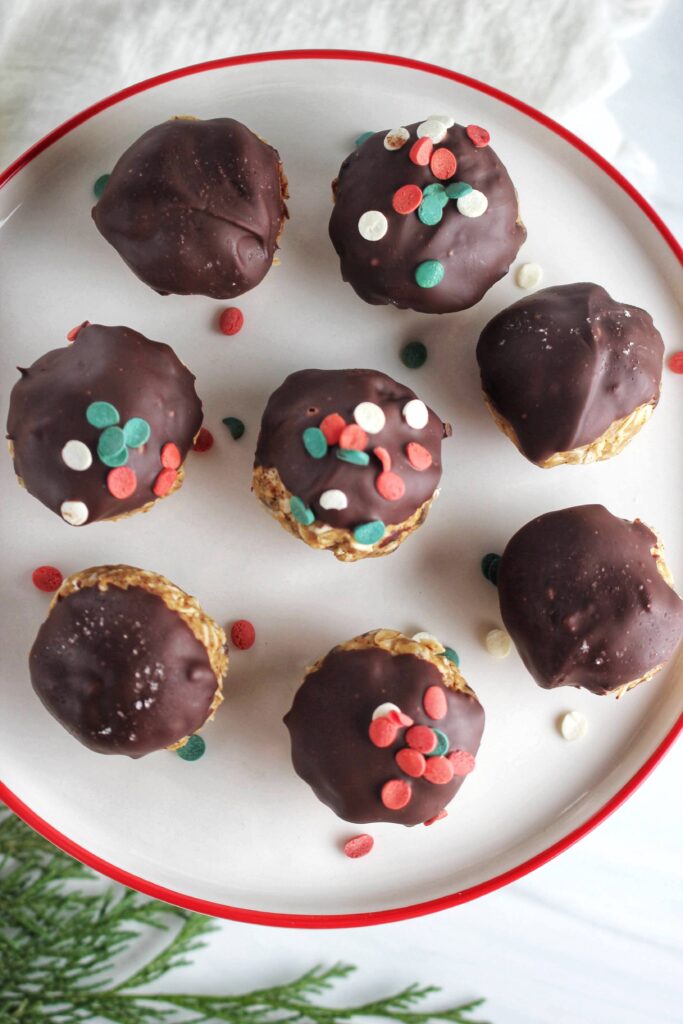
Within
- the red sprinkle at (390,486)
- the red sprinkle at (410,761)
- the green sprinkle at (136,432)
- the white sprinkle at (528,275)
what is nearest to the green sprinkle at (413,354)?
the white sprinkle at (528,275)

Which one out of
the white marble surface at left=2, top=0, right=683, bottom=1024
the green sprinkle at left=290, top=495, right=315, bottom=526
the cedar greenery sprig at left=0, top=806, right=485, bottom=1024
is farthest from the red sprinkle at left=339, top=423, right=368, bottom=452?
the cedar greenery sprig at left=0, top=806, right=485, bottom=1024

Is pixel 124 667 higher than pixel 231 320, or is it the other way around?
pixel 231 320

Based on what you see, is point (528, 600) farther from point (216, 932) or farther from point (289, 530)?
point (216, 932)

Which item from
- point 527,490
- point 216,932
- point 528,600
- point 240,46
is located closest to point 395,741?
point 528,600

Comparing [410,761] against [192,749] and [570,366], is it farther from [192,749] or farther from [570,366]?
[570,366]

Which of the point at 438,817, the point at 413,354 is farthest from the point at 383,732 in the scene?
the point at 413,354

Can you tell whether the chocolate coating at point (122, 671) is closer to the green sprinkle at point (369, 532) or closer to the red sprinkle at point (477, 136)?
the green sprinkle at point (369, 532)

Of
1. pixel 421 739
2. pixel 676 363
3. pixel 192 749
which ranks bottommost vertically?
pixel 192 749

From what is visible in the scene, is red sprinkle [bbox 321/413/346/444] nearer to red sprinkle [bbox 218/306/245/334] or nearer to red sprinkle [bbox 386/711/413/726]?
red sprinkle [bbox 218/306/245/334]

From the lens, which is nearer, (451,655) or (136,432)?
(136,432)
